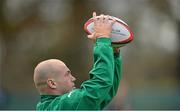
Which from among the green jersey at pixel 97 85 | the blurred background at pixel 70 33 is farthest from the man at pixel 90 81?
the blurred background at pixel 70 33

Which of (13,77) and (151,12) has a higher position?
(151,12)

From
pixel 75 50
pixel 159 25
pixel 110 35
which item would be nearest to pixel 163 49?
pixel 159 25

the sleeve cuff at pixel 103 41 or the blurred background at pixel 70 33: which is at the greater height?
the sleeve cuff at pixel 103 41

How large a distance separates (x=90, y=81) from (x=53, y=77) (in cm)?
43

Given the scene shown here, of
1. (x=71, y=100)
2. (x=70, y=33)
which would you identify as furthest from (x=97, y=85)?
(x=70, y=33)

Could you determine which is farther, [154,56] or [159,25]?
[154,56]

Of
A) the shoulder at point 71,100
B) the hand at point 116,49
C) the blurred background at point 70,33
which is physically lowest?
the blurred background at point 70,33

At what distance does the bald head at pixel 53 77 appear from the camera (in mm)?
6066

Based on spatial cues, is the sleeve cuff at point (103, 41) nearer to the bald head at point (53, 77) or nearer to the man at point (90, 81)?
the man at point (90, 81)

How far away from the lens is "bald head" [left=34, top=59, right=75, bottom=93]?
239 inches

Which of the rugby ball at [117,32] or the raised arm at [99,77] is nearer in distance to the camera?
the raised arm at [99,77]

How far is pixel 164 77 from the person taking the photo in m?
34.3

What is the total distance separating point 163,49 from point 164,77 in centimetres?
195

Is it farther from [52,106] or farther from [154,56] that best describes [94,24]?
[154,56]
